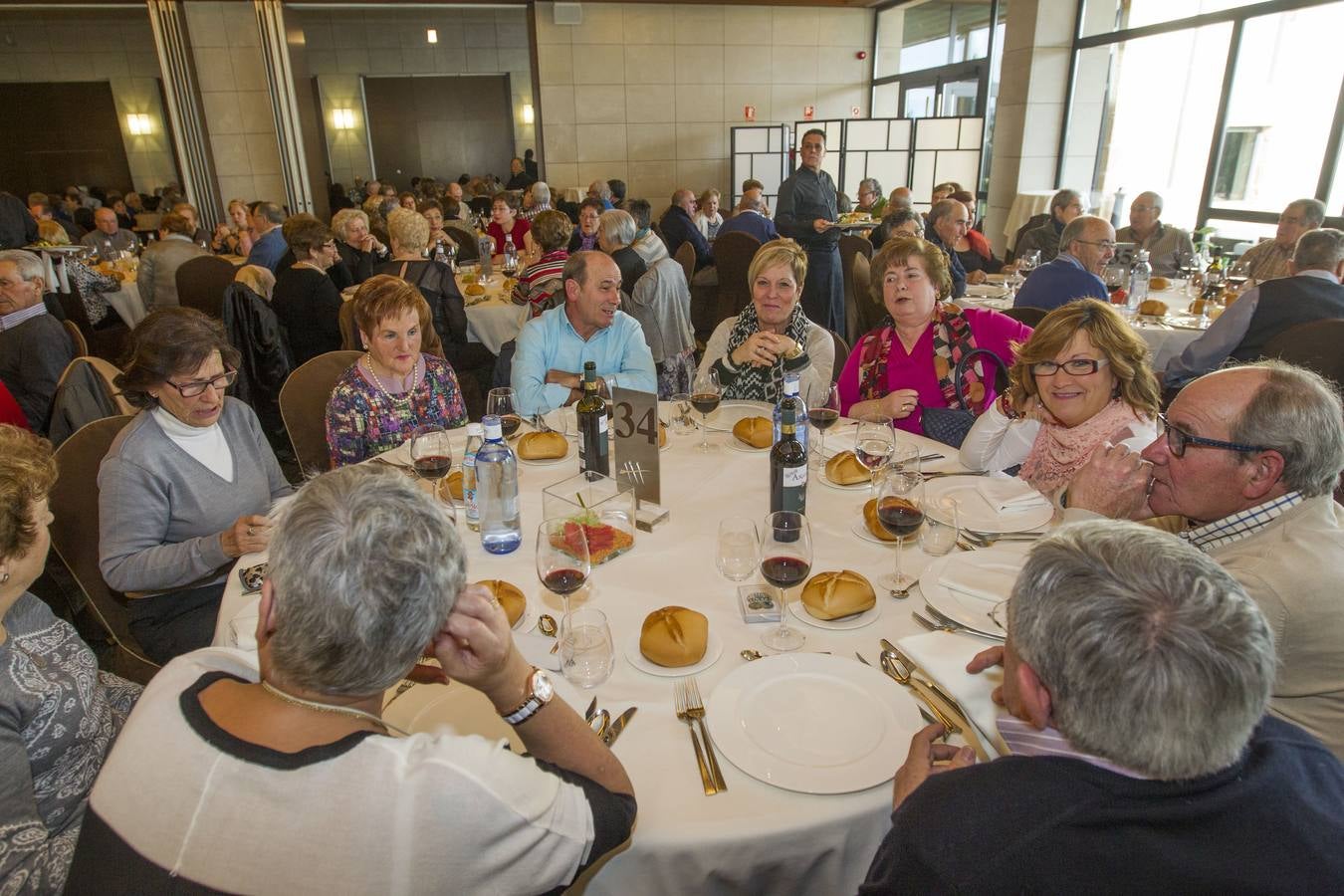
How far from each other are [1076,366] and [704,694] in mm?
1525

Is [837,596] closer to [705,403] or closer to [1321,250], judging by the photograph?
[705,403]

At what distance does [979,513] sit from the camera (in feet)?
6.47

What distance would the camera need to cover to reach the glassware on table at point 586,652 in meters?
1.40

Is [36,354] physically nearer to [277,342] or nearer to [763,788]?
[277,342]

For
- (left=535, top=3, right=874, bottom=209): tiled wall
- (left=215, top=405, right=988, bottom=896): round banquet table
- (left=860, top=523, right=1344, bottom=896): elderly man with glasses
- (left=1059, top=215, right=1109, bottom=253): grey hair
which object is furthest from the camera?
(left=535, top=3, right=874, bottom=209): tiled wall

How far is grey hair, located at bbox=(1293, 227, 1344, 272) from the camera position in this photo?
3801 millimetres

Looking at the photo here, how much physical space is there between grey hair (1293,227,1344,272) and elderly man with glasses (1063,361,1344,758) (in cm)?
320

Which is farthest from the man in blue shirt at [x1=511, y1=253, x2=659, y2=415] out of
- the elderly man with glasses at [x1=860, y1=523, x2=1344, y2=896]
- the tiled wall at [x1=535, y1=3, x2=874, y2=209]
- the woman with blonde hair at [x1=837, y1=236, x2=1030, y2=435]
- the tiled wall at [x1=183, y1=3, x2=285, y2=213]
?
the tiled wall at [x1=183, y1=3, x2=285, y2=213]

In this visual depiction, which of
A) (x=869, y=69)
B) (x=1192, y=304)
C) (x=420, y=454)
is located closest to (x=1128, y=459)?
(x=420, y=454)

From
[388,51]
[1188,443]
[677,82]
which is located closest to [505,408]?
[1188,443]

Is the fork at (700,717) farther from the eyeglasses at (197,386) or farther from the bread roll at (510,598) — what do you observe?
the eyeglasses at (197,386)

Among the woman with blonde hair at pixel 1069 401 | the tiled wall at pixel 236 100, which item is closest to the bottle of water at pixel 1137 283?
the woman with blonde hair at pixel 1069 401

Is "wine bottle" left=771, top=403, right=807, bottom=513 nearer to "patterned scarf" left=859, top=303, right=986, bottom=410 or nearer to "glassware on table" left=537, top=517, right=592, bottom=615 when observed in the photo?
"glassware on table" left=537, top=517, right=592, bottom=615

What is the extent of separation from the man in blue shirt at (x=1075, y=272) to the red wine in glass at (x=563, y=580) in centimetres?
332
